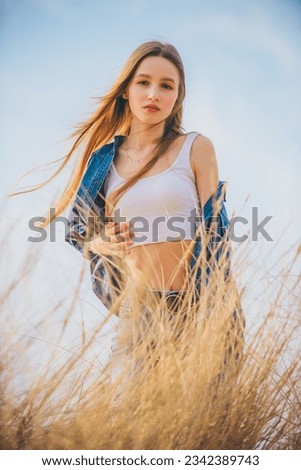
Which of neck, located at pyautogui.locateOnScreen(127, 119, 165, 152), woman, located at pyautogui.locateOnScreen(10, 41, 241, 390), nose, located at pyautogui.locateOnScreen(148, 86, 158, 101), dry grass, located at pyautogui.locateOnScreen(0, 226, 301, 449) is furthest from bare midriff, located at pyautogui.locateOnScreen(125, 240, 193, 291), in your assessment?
nose, located at pyautogui.locateOnScreen(148, 86, 158, 101)

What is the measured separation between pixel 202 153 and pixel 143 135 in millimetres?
237

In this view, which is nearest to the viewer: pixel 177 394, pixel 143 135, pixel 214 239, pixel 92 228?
pixel 177 394

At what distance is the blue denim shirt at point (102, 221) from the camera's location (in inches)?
76.8

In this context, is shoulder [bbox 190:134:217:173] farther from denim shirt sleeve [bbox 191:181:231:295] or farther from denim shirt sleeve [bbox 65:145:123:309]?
denim shirt sleeve [bbox 65:145:123:309]

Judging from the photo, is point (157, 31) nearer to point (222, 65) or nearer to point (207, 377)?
point (222, 65)

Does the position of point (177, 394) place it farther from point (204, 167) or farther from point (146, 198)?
point (204, 167)

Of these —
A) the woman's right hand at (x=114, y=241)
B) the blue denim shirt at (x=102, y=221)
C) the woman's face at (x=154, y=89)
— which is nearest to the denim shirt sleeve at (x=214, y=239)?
the blue denim shirt at (x=102, y=221)

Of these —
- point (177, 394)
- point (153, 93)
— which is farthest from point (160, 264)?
point (153, 93)

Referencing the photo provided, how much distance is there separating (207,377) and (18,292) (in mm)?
553

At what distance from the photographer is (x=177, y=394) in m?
1.63

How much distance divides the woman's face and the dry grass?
684 mm

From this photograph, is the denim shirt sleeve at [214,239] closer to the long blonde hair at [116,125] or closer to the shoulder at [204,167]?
the shoulder at [204,167]

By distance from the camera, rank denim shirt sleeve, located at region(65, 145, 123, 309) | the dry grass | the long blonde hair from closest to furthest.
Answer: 1. the dry grass
2. denim shirt sleeve, located at region(65, 145, 123, 309)
3. the long blonde hair

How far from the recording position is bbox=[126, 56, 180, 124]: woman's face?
7.02 ft
